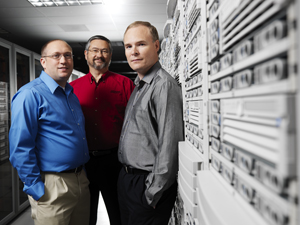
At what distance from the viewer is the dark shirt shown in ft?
4.50

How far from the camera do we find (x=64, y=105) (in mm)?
1832


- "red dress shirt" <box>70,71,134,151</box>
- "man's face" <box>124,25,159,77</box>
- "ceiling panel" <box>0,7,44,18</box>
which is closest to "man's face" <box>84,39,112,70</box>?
"red dress shirt" <box>70,71,134,151</box>

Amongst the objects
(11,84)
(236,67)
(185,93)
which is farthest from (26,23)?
(236,67)

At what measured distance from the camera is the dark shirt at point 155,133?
4.50 ft

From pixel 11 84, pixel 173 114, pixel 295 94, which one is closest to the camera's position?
pixel 295 94

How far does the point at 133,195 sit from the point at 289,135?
1.25 metres

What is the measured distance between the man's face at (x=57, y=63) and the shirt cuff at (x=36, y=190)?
2.73 feet

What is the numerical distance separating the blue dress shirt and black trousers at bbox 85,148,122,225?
0.28 meters

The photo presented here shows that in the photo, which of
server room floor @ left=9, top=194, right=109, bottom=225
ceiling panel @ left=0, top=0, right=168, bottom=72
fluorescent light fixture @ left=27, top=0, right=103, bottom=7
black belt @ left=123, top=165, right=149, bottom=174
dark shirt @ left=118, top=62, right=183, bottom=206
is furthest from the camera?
server room floor @ left=9, top=194, right=109, bottom=225

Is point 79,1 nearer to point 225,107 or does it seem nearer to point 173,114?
point 173,114

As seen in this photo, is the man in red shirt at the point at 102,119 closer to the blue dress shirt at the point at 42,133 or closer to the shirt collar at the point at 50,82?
the blue dress shirt at the point at 42,133

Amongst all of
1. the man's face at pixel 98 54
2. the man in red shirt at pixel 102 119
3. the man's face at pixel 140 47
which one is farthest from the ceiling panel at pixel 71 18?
the man's face at pixel 140 47

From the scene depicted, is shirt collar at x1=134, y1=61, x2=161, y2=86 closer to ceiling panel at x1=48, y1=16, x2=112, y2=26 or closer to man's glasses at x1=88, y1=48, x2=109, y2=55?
man's glasses at x1=88, y1=48, x2=109, y2=55

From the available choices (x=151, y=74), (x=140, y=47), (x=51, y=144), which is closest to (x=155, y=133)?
(x=151, y=74)
